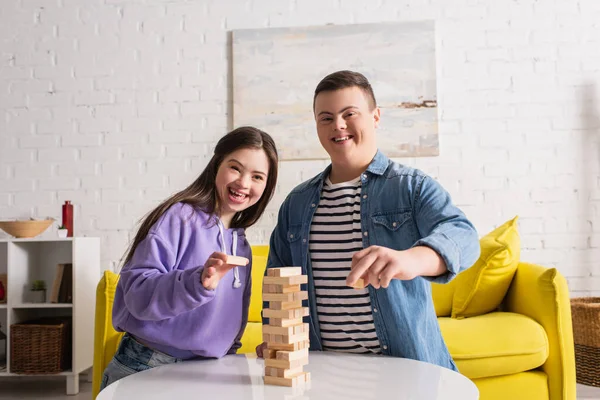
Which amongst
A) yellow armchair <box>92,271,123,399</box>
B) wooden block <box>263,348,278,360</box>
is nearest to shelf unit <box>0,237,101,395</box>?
yellow armchair <box>92,271,123,399</box>

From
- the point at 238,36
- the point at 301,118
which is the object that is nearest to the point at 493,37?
the point at 301,118

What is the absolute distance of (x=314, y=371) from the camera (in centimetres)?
119

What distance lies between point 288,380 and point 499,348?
1472 millimetres

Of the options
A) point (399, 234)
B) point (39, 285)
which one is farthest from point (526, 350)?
point (39, 285)

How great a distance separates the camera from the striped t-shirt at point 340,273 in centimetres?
143

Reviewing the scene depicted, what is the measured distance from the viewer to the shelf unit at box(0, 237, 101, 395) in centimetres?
319

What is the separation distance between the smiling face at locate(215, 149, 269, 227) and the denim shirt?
0.48 feet

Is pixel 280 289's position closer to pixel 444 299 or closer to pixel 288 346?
pixel 288 346

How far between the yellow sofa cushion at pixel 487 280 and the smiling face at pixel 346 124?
4.42ft

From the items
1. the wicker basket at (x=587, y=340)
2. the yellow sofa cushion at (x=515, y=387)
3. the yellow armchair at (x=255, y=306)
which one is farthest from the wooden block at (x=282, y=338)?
the wicker basket at (x=587, y=340)

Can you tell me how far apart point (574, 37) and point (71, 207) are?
10.3ft

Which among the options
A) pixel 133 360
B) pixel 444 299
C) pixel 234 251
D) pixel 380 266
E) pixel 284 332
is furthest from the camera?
pixel 444 299

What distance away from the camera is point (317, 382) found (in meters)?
1.10

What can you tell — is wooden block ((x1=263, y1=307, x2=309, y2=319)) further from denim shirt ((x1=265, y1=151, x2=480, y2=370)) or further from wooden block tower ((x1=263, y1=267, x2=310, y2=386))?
denim shirt ((x1=265, y1=151, x2=480, y2=370))
